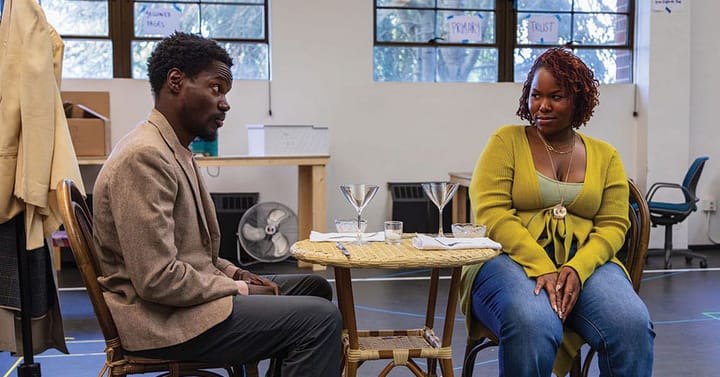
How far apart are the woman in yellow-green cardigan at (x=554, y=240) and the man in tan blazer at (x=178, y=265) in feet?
1.70

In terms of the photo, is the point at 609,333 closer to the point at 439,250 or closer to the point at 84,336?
the point at 439,250

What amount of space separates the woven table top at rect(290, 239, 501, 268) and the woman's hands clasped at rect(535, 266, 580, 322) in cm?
15

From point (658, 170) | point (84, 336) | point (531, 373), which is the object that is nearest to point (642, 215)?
point (531, 373)

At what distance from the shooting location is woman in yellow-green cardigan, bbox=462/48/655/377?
6.03 feet

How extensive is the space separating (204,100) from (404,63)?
4.57 metres

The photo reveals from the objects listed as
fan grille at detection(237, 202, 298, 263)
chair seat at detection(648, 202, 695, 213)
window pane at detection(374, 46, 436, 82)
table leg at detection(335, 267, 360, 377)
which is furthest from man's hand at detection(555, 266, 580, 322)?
window pane at detection(374, 46, 436, 82)

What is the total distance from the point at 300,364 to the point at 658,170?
213 inches

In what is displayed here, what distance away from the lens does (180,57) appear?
5.79 feet

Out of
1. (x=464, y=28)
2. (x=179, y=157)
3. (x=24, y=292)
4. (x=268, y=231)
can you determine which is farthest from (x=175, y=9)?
(x=179, y=157)

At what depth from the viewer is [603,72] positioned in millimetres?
6559

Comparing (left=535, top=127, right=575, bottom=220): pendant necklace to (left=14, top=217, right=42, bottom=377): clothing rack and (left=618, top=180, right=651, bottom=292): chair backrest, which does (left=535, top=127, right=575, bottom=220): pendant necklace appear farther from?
(left=14, top=217, right=42, bottom=377): clothing rack

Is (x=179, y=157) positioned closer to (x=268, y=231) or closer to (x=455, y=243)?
(x=455, y=243)

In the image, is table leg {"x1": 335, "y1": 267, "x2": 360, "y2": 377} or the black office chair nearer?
table leg {"x1": 335, "y1": 267, "x2": 360, "y2": 377}

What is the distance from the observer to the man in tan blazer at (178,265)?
61.6 inches
